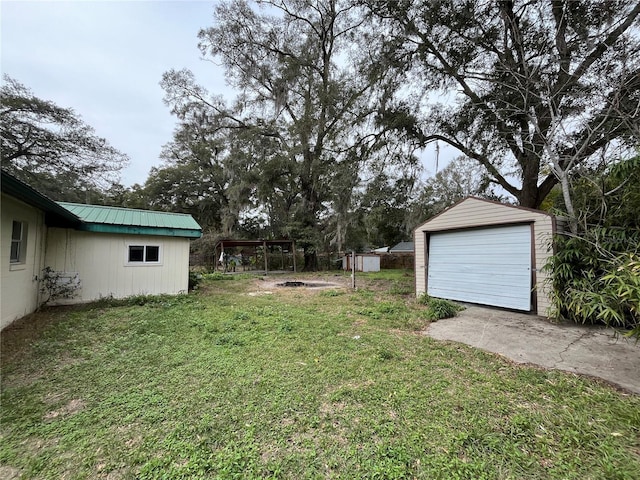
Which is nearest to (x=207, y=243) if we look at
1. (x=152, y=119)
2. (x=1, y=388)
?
(x=152, y=119)

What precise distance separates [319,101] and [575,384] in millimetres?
14169

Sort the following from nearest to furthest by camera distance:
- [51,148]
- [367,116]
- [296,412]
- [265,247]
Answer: [296,412]
[367,116]
[51,148]
[265,247]

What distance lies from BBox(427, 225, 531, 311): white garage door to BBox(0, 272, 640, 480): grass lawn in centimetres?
280

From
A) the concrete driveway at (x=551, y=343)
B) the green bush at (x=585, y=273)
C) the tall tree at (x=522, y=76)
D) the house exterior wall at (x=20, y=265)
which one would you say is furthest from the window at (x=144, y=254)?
the tall tree at (x=522, y=76)

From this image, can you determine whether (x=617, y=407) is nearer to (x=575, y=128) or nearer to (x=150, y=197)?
(x=575, y=128)

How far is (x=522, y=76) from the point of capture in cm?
539

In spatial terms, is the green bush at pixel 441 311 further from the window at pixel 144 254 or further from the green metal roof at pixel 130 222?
the window at pixel 144 254

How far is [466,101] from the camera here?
8531 millimetres

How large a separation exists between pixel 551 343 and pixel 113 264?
886 cm

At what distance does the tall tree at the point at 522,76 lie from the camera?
5344mm

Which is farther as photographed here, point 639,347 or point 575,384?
point 639,347

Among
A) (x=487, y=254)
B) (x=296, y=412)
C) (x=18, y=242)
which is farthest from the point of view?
(x=487, y=254)

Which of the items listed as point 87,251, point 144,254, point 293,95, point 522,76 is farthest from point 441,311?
point 293,95

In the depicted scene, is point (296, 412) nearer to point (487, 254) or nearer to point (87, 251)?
point (487, 254)
